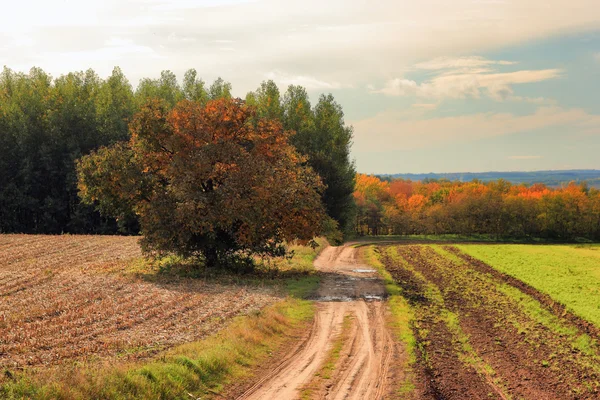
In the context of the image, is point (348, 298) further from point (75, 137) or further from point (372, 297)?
point (75, 137)

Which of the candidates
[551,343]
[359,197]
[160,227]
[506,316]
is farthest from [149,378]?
[359,197]

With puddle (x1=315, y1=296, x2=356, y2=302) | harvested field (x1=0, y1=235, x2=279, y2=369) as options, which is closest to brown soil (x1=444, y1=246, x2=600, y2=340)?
puddle (x1=315, y1=296, x2=356, y2=302)

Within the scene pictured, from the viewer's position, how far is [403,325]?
77.0 feet

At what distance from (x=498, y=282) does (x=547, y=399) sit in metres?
22.9

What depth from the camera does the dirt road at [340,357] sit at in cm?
1546

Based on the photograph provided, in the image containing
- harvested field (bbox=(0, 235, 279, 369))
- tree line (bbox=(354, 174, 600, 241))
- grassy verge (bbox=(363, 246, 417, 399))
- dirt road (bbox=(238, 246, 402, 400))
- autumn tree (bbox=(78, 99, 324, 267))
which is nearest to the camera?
dirt road (bbox=(238, 246, 402, 400))

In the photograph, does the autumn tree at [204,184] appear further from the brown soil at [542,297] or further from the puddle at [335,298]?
the brown soil at [542,297]

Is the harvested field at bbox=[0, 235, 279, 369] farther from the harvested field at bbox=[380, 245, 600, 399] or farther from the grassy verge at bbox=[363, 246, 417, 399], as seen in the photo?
the harvested field at bbox=[380, 245, 600, 399]

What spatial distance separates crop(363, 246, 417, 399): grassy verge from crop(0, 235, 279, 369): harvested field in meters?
6.44

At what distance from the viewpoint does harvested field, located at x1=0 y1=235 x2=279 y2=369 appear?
671 inches

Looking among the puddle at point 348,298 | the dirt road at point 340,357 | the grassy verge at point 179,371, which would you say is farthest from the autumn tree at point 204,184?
the grassy verge at point 179,371

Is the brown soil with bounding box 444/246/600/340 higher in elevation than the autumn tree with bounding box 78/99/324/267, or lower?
lower

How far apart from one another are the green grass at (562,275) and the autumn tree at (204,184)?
51.0ft

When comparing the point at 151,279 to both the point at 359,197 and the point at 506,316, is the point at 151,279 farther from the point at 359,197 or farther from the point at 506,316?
the point at 359,197
